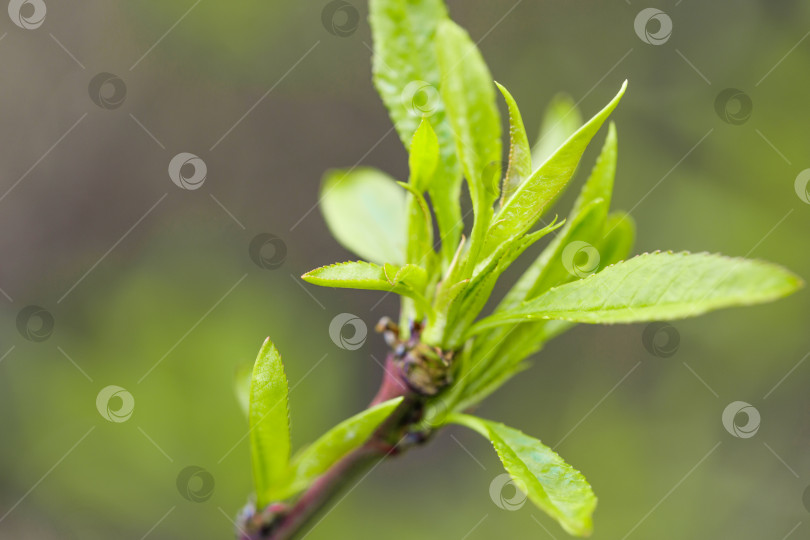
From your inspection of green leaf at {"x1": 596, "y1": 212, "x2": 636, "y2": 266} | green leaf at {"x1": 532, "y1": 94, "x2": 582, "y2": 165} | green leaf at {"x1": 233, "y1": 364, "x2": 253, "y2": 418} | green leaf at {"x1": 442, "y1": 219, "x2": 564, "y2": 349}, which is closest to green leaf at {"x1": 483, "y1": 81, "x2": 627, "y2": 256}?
green leaf at {"x1": 442, "y1": 219, "x2": 564, "y2": 349}

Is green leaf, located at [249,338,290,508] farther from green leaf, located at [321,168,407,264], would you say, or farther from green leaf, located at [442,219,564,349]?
green leaf, located at [321,168,407,264]

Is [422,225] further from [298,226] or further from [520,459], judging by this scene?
[298,226]

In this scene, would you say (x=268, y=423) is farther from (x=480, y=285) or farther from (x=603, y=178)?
(x=603, y=178)

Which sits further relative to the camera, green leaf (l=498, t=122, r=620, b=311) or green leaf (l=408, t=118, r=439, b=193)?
green leaf (l=498, t=122, r=620, b=311)

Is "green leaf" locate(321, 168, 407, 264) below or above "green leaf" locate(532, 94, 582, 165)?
below

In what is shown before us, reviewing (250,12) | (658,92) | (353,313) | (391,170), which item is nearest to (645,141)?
(658,92)

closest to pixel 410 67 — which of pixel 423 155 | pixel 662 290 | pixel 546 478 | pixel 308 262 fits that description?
pixel 423 155
